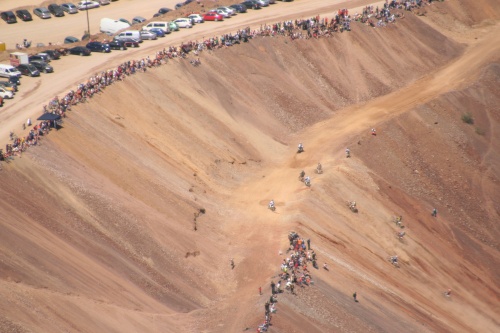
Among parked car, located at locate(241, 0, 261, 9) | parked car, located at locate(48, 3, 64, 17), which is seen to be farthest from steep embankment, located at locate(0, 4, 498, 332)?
parked car, located at locate(48, 3, 64, 17)

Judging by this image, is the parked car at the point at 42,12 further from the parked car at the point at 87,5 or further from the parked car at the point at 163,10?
the parked car at the point at 163,10

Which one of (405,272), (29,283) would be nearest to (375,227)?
(405,272)

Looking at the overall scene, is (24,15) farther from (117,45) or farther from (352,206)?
(352,206)

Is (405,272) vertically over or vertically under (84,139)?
under

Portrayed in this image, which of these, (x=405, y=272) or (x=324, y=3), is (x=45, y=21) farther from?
(x=405, y=272)

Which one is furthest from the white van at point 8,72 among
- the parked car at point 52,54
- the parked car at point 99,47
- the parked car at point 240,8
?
the parked car at point 240,8

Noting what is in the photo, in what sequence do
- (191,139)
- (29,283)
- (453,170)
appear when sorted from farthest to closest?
(453,170) < (191,139) < (29,283)

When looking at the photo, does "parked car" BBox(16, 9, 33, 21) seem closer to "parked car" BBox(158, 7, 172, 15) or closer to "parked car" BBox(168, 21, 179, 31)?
"parked car" BBox(158, 7, 172, 15)

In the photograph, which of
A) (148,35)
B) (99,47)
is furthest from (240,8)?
(99,47)
